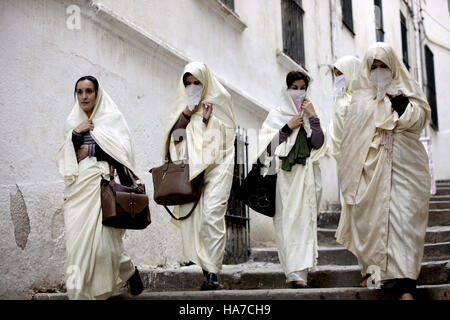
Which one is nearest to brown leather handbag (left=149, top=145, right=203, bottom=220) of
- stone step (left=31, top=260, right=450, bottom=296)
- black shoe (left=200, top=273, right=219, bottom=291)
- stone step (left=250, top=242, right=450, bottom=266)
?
black shoe (left=200, top=273, right=219, bottom=291)

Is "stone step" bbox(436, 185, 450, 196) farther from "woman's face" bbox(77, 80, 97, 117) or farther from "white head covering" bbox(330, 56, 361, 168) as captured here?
"woman's face" bbox(77, 80, 97, 117)

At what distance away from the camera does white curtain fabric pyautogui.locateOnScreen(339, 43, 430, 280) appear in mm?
4926

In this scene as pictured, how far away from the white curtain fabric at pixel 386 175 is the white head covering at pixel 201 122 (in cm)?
111

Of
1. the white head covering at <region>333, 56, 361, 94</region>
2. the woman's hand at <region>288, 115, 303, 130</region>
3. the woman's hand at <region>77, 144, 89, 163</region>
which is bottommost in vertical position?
the woman's hand at <region>77, 144, 89, 163</region>

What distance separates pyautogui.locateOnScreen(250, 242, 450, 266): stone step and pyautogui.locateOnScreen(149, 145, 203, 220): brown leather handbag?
263 centimetres

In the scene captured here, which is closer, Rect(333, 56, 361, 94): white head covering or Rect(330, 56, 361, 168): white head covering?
Rect(330, 56, 361, 168): white head covering

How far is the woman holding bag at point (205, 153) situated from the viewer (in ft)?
18.5

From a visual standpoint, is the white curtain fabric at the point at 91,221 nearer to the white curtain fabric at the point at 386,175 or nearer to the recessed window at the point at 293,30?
the white curtain fabric at the point at 386,175

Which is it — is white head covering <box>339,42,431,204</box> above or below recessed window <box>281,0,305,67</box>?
below

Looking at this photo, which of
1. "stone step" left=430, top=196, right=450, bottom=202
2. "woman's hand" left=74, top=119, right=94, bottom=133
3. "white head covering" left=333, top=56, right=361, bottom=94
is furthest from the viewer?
"stone step" left=430, top=196, right=450, bottom=202

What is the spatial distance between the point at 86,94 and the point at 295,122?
71.7 inches

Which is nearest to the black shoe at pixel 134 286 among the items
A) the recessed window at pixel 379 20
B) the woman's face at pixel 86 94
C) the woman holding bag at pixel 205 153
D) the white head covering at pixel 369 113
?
the woman holding bag at pixel 205 153

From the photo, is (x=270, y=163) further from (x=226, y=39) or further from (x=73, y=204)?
(x=226, y=39)

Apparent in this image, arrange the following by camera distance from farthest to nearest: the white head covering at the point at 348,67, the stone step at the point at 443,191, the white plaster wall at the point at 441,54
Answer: the white plaster wall at the point at 441,54 < the stone step at the point at 443,191 < the white head covering at the point at 348,67
